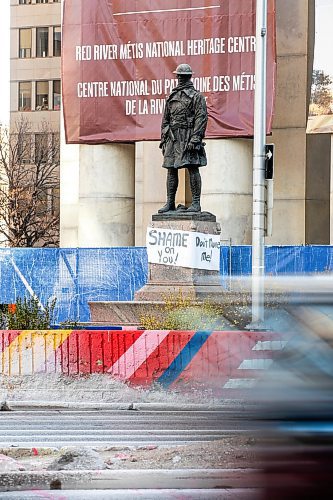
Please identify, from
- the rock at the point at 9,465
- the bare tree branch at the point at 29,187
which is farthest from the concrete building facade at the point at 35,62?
the rock at the point at 9,465

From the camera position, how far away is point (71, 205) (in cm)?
3622

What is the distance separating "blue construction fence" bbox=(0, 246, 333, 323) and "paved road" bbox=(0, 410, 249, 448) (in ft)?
38.1

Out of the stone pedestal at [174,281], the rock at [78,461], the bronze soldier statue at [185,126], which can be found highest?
the bronze soldier statue at [185,126]

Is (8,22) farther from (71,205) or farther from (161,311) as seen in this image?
(161,311)

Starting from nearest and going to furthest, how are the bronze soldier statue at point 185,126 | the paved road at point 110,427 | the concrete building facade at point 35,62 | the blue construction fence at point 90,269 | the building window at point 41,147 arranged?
the paved road at point 110,427 → the bronze soldier statue at point 185,126 → the blue construction fence at point 90,269 → the building window at point 41,147 → the concrete building facade at point 35,62

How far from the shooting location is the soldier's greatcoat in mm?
18484

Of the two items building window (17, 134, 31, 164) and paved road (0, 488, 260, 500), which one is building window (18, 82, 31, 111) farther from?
paved road (0, 488, 260, 500)

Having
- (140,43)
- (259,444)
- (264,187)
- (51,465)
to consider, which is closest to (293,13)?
(140,43)

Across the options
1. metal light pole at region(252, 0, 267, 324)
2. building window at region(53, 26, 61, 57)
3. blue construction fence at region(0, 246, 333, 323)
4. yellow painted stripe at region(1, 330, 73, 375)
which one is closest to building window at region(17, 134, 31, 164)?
building window at region(53, 26, 61, 57)

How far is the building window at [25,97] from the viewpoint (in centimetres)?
7150

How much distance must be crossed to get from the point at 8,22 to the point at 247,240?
148ft

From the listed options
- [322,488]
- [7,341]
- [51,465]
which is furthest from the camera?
[7,341]

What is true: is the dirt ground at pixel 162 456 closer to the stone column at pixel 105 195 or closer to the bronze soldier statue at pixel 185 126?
the bronze soldier statue at pixel 185 126

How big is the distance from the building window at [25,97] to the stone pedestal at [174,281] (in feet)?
176
